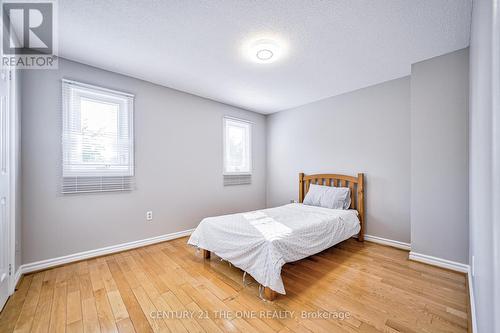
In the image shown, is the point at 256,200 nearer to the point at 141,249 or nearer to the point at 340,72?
the point at 141,249

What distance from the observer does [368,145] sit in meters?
3.24

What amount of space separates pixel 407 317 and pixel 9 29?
4162 millimetres

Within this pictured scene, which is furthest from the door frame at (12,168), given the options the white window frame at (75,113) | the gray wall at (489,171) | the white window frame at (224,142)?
the gray wall at (489,171)

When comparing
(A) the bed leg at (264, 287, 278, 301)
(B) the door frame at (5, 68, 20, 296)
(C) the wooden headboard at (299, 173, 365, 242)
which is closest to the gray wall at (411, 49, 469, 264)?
(C) the wooden headboard at (299, 173, 365, 242)

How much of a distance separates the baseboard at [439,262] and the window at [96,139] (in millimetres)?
3777

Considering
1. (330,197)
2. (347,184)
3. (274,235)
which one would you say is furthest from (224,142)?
(274,235)

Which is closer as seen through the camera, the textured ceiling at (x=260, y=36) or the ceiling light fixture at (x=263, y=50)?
the textured ceiling at (x=260, y=36)

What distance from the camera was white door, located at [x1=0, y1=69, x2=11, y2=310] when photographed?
1646 millimetres

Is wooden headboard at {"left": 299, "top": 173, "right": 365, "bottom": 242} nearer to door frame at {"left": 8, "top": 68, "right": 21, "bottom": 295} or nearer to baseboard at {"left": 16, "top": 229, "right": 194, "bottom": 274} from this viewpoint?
baseboard at {"left": 16, "top": 229, "right": 194, "bottom": 274}

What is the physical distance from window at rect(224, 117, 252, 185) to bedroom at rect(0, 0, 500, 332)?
467 millimetres

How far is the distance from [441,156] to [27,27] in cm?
443

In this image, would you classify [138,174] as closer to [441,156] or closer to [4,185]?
[4,185]

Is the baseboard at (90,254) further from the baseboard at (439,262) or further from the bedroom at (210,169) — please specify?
the baseboard at (439,262)

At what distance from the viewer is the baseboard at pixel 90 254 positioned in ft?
7.27
